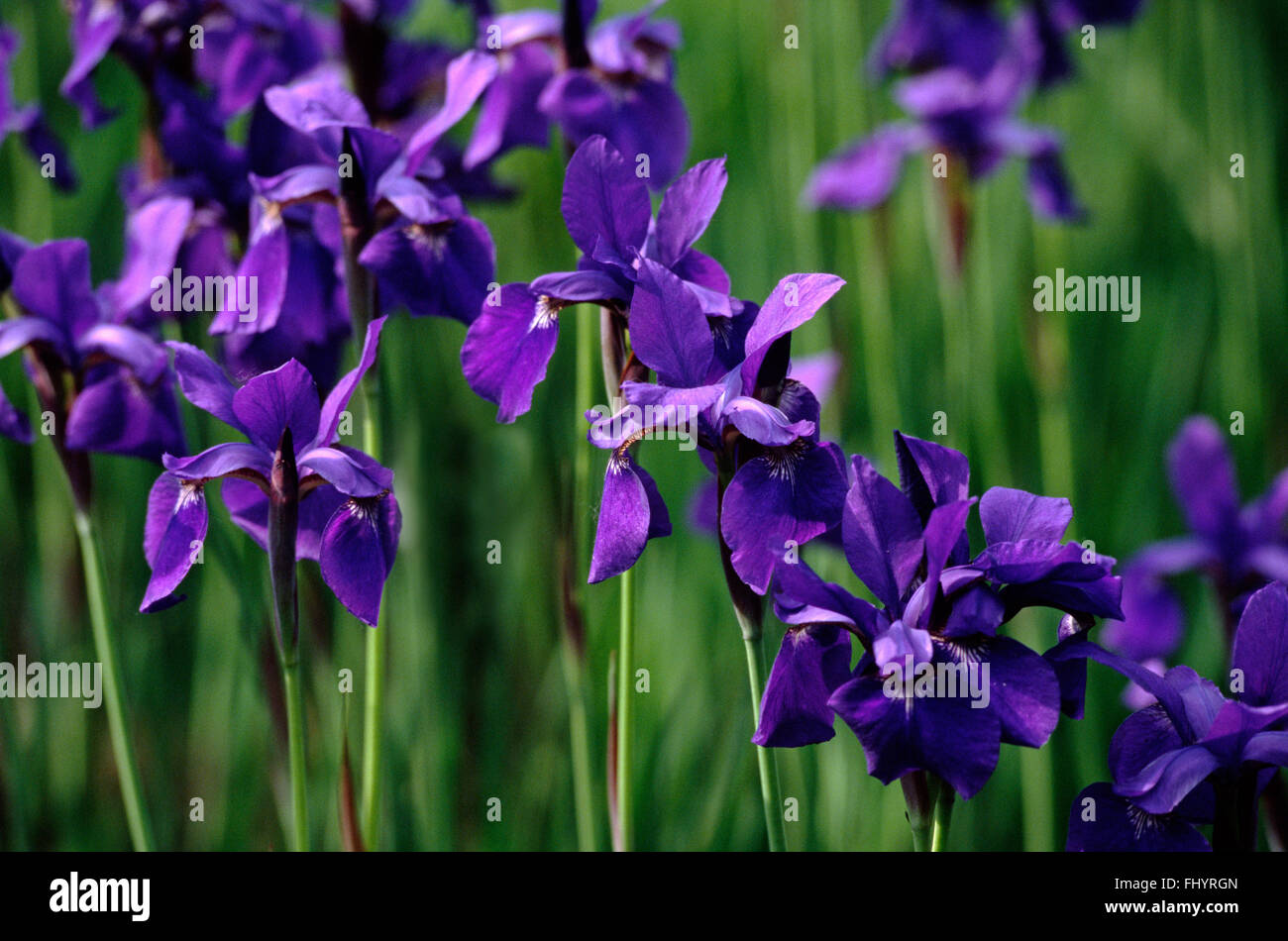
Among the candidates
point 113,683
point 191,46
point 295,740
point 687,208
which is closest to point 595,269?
point 687,208

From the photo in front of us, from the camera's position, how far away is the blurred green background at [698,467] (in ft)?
6.84

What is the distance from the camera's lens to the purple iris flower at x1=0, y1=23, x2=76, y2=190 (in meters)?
1.95

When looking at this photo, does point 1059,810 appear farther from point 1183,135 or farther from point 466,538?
point 1183,135

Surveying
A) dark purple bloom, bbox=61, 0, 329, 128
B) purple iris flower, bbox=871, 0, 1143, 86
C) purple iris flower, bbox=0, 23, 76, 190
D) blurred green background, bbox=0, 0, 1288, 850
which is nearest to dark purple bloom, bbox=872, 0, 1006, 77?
purple iris flower, bbox=871, 0, 1143, 86

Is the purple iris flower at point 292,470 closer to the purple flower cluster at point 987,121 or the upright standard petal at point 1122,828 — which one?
the upright standard petal at point 1122,828

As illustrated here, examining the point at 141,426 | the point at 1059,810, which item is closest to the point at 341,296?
the point at 141,426

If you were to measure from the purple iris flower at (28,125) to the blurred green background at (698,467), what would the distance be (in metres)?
0.48

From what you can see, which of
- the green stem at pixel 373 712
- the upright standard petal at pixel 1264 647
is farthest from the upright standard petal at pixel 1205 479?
the green stem at pixel 373 712

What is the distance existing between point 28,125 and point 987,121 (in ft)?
6.81

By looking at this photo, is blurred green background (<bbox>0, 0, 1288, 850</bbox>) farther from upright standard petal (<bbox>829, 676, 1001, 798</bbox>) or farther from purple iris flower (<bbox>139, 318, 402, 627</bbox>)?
upright standard petal (<bbox>829, 676, 1001, 798</bbox>)

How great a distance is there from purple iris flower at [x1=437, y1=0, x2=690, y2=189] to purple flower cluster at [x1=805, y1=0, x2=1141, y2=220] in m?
0.89

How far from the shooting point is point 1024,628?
7.80 ft

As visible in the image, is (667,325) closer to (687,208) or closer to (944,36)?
(687,208)

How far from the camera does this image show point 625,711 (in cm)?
143
